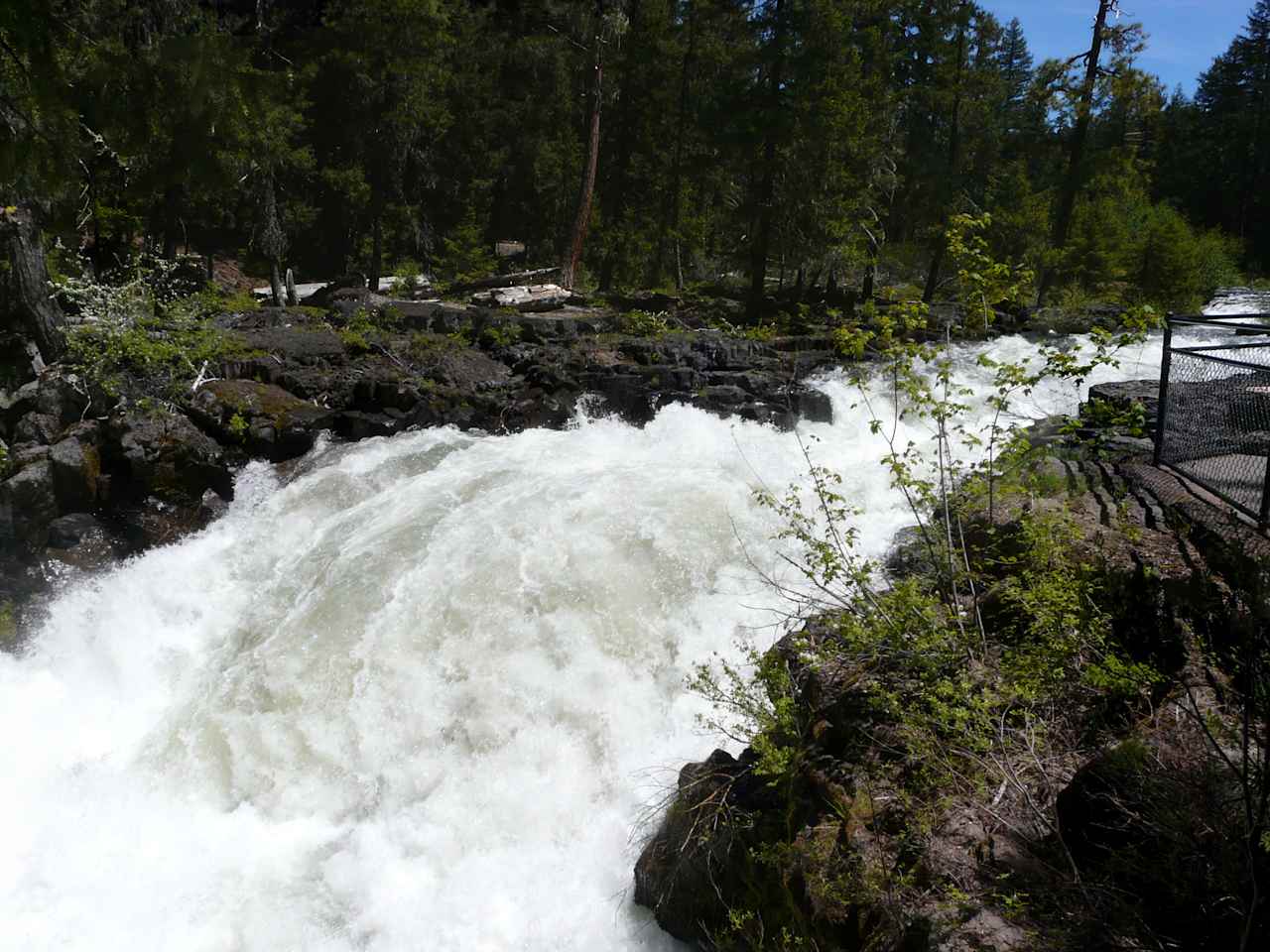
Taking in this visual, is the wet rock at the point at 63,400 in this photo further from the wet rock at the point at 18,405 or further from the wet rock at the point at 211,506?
the wet rock at the point at 211,506

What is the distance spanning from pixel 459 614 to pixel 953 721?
4.08m

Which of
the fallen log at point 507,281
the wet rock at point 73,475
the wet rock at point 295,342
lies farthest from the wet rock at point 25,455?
the fallen log at point 507,281

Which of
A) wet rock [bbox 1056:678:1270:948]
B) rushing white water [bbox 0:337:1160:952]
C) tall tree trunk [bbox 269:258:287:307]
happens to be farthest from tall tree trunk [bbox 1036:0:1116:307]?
wet rock [bbox 1056:678:1270:948]

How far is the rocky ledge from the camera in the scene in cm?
861

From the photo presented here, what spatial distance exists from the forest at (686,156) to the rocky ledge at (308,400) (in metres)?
4.17

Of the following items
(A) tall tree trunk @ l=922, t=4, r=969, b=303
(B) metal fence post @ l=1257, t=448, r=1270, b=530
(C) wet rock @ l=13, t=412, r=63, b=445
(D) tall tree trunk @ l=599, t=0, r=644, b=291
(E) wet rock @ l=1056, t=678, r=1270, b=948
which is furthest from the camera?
(D) tall tree trunk @ l=599, t=0, r=644, b=291

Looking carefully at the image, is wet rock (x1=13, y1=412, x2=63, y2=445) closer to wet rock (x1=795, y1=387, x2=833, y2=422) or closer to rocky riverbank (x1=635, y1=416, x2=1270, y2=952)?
rocky riverbank (x1=635, y1=416, x2=1270, y2=952)

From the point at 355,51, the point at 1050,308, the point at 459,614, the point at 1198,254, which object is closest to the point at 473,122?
the point at 355,51

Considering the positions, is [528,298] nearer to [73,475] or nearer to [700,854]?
[73,475]

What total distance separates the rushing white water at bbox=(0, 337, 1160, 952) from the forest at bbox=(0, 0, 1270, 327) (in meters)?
8.42

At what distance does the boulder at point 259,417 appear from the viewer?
10125mm

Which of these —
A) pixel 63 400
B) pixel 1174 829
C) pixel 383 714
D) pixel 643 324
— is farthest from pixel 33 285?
pixel 1174 829

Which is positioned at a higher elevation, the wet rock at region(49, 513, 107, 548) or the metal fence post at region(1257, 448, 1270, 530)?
the metal fence post at region(1257, 448, 1270, 530)

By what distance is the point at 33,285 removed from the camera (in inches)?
428
